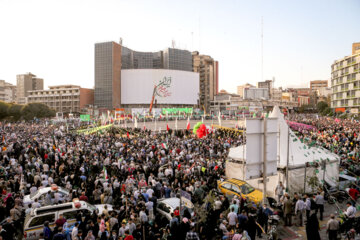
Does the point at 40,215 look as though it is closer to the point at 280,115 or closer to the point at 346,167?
the point at 280,115

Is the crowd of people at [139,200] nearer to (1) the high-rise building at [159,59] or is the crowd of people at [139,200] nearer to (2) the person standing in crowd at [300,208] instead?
(2) the person standing in crowd at [300,208]

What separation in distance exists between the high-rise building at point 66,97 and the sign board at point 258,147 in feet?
314

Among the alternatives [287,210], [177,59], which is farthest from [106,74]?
[287,210]

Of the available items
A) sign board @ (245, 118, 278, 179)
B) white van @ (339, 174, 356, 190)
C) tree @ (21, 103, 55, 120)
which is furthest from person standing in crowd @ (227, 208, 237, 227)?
tree @ (21, 103, 55, 120)

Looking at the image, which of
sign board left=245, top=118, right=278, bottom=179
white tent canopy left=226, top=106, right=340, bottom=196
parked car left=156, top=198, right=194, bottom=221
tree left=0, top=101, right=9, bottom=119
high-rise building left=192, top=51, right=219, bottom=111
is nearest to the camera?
sign board left=245, top=118, right=278, bottom=179

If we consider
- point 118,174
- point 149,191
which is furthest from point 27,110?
point 149,191

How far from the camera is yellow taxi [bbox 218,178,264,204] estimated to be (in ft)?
30.4

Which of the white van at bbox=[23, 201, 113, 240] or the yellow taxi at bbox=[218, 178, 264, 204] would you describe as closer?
the white van at bbox=[23, 201, 113, 240]

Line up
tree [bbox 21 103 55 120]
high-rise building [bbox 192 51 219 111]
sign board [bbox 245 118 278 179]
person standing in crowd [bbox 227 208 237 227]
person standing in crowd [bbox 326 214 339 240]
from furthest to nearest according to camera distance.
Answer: high-rise building [bbox 192 51 219 111], tree [bbox 21 103 55 120], person standing in crowd [bbox 227 208 237 227], person standing in crowd [bbox 326 214 339 240], sign board [bbox 245 118 278 179]

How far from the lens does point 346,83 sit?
56.2 m

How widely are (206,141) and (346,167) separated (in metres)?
10.4

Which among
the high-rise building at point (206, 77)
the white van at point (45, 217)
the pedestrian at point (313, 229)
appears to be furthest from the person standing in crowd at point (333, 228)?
the high-rise building at point (206, 77)

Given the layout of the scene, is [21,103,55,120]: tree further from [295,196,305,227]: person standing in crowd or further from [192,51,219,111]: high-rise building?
[192,51,219,111]: high-rise building

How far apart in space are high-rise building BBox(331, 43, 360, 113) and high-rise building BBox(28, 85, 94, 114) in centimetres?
8161
